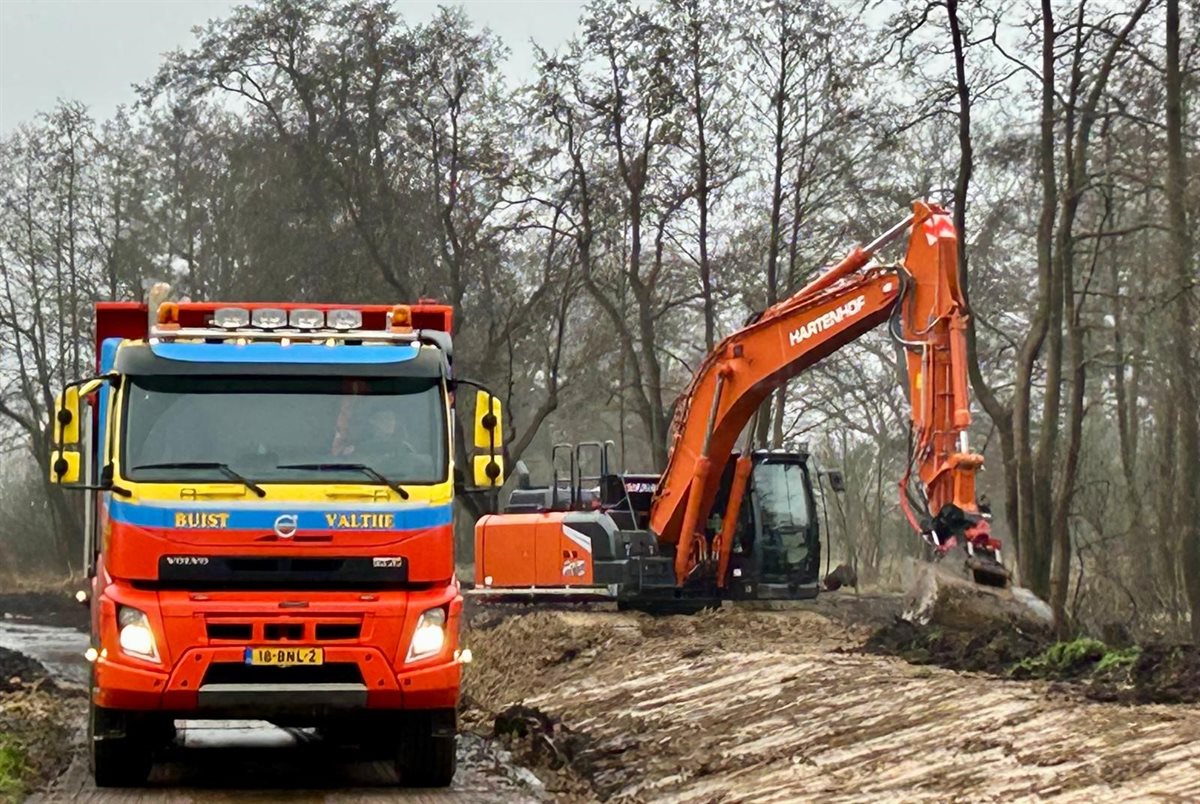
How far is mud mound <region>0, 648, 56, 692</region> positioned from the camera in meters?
18.4

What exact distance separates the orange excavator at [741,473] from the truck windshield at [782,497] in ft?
0.35

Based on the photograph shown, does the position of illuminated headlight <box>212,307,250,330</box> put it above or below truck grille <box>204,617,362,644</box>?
above

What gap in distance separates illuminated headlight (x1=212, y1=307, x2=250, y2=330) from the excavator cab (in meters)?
12.3

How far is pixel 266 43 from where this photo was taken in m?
Answer: 42.5

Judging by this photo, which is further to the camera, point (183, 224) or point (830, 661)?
point (183, 224)

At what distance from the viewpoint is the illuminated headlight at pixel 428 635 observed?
11.5 metres

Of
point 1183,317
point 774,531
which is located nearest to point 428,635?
point 774,531

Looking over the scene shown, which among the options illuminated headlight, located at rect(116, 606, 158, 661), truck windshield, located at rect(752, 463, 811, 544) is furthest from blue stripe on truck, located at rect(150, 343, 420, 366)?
truck windshield, located at rect(752, 463, 811, 544)

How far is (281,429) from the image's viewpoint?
11.7 m

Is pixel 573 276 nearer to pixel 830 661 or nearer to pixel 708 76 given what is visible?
pixel 708 76

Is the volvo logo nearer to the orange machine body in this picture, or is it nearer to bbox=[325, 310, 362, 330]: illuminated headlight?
bbox=[325, 310, 362, 330]: illuminated headlight

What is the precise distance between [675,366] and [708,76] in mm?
16274

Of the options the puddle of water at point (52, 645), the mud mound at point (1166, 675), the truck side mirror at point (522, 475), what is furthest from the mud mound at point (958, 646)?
the puddle of water at point (52, 645)

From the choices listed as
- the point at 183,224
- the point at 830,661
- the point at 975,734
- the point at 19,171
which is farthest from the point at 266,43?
the point at 975,734
